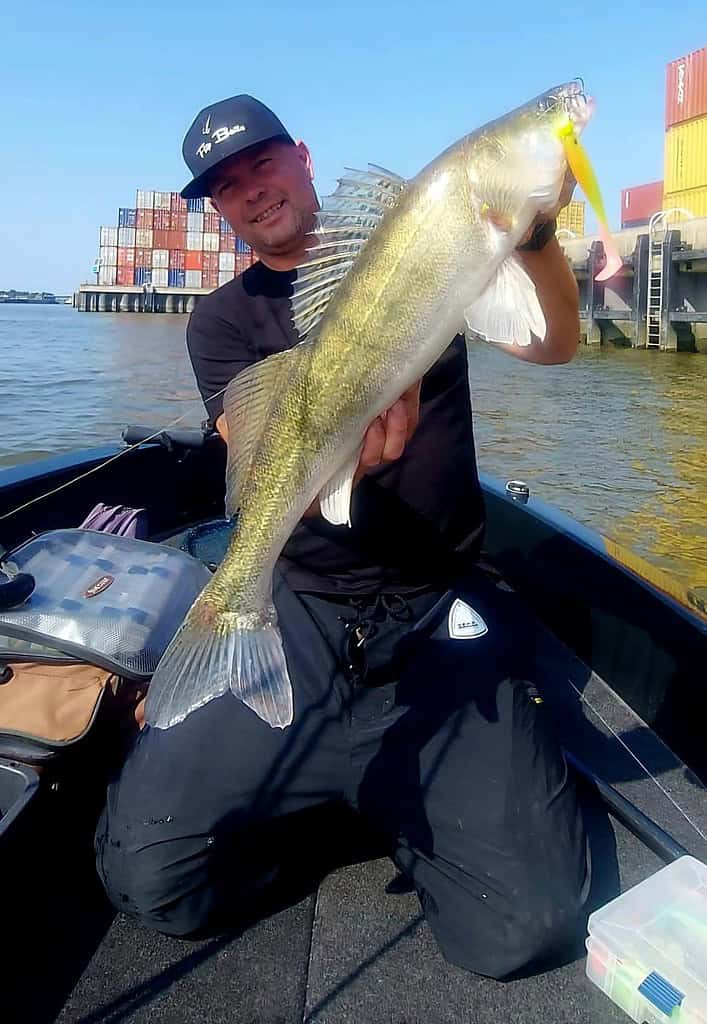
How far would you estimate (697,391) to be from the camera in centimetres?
1706

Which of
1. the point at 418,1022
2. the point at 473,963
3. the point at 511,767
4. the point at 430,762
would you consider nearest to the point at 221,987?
the point at 418,1022

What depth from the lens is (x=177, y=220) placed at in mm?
81500

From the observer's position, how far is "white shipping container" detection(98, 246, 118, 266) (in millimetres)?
81500

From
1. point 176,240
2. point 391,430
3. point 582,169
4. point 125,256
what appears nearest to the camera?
point 582,169

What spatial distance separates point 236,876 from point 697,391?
55.2ft

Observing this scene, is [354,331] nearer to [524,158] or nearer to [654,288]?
[524,158]

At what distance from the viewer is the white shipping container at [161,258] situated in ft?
262

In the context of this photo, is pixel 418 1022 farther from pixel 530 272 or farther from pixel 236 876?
pixel 530 272

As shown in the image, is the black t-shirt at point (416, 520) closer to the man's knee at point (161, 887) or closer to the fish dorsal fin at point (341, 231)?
the fish dorsal fin at point (341, 231)

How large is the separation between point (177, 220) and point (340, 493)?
8615 centimetres

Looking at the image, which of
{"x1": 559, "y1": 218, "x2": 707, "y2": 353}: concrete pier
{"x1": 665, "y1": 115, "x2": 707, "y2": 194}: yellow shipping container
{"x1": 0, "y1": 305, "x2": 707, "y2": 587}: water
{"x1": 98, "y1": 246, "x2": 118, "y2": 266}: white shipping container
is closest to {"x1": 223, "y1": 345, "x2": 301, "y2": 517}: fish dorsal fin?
{"x1": 0, "y1": 305, "x2": 707, "y2": 587}: water

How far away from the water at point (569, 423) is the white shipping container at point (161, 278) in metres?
57.9

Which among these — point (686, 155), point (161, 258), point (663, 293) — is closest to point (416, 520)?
point (663, 293)

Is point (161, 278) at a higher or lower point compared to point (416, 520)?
higher
